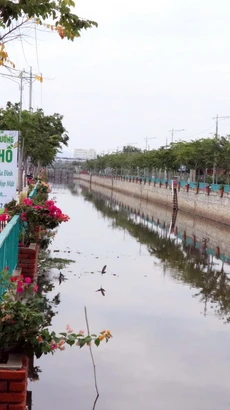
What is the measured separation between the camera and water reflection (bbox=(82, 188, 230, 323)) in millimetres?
13913

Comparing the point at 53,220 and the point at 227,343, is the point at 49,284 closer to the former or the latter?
the point at 53,220

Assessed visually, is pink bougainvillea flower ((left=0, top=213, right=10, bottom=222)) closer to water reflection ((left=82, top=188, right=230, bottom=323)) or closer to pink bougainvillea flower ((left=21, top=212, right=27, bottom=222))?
pink bougainvillea flower ((left=21, top=212, right=27, bottom=222))

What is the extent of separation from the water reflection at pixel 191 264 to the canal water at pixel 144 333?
0.11ft

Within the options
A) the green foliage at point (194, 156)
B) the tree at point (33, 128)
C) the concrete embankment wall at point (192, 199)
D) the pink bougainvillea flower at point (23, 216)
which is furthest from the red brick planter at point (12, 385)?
the green foliage at point (194, 156)

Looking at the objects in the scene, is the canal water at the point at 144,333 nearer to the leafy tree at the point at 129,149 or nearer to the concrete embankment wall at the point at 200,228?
the concrete embankment wall at the point at 200,228

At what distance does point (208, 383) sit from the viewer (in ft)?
27.0

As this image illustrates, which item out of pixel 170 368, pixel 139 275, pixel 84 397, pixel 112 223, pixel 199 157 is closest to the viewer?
pixel 84 397

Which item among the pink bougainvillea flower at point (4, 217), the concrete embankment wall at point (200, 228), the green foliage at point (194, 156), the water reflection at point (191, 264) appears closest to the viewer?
the pink bougainvillea flower at point (4, 217)

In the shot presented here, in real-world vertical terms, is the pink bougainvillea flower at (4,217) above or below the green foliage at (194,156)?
below

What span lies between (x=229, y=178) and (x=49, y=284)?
1348 inches

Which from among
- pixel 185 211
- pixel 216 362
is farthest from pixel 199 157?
pixel 216 362

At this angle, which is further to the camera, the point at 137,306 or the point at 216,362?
the point at 137,306

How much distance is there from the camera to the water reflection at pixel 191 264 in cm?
1391

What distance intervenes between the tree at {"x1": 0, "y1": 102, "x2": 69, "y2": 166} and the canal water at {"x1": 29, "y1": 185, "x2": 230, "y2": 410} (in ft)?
48.2
